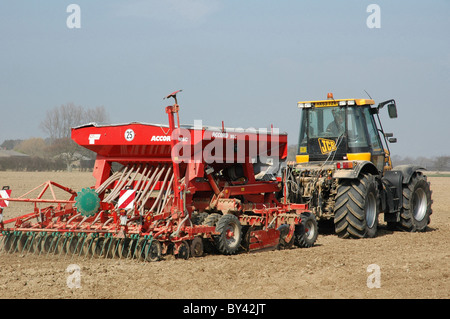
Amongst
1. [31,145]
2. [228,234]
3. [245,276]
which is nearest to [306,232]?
[228,234]

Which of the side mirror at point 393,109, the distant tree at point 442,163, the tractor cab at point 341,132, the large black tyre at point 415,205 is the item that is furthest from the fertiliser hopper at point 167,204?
the distant tree at point 442,163

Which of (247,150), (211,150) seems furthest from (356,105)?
(211,150)

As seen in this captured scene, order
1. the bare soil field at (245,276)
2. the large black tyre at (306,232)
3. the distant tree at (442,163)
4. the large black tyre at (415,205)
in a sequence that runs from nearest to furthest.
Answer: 1. the bare soil field at (245,276)
2. the large black tyre at (306,232)
3. the large black tyre at (415,205)
4. the distant tree at (442,163)

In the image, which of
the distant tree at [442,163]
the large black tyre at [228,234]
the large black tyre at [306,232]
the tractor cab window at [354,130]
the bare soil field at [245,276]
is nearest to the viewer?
the bare soil field at [245,276]

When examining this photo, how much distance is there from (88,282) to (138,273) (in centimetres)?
68

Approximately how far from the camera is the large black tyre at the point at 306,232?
9320 mm

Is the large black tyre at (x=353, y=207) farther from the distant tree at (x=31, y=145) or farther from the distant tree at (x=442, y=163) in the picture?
the distant tree at (x=442, y=163)

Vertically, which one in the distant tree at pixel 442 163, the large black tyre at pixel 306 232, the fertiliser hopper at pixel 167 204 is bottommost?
the distant tree at pixel 442 163

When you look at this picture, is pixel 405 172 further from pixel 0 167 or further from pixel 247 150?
pixel 0 167

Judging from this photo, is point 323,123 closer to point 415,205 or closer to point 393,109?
point 393,109

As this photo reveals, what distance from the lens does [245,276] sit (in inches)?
257

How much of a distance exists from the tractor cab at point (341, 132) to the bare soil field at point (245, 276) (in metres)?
2.44

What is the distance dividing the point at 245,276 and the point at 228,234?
1771 mm

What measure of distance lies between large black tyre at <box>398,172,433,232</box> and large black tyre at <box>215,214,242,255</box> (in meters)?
4.55
